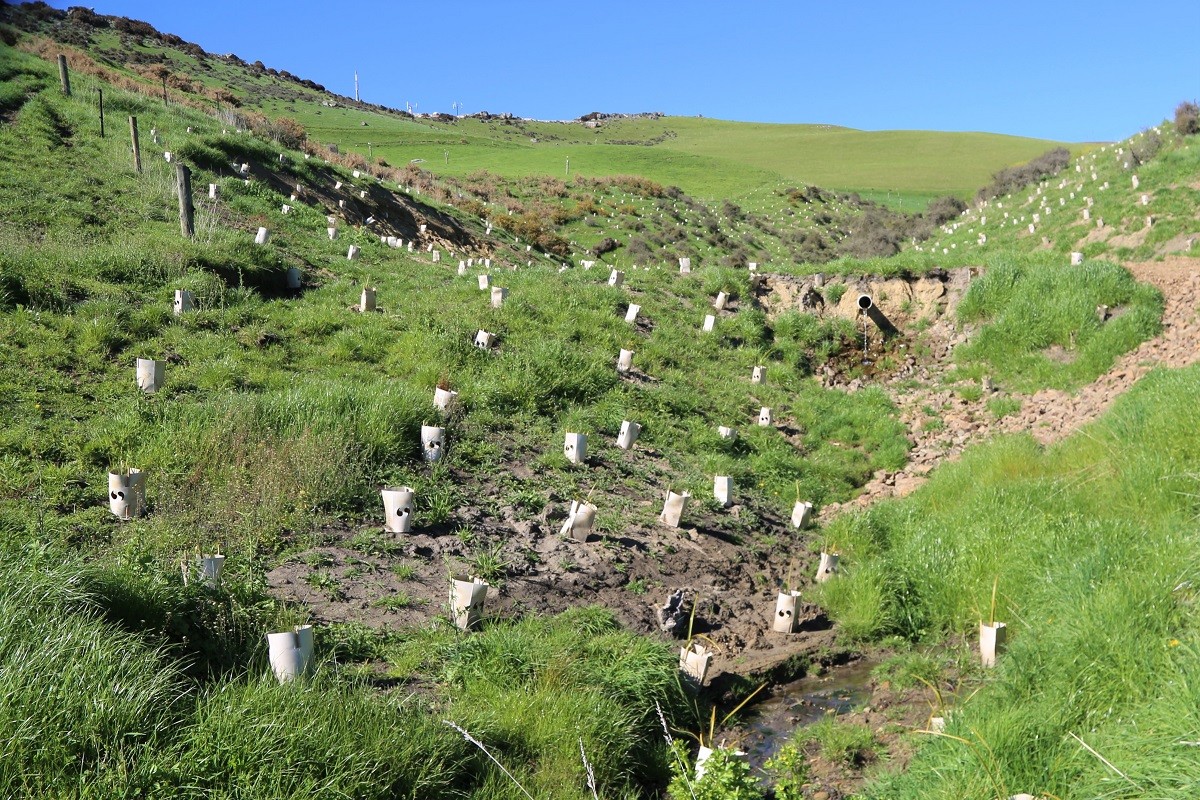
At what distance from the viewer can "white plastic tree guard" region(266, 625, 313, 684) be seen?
4.41 metres

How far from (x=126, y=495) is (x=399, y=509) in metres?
1.92

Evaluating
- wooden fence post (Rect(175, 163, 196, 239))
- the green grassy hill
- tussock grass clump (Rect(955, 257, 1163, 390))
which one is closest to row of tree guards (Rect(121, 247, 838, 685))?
the green grassy hill

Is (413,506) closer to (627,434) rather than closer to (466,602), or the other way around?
(466,602)

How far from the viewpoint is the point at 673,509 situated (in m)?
7.75

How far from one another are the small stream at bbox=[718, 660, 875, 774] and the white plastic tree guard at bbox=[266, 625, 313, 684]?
265 centimetres

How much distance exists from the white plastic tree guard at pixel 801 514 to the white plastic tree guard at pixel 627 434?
1.77m

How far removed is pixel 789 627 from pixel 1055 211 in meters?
18.3

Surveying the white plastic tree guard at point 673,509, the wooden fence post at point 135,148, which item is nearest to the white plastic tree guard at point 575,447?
the white plastic tree guard at point 673,509

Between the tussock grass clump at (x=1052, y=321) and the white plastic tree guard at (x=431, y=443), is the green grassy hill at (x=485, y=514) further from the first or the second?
the white plastic tree guard at (x=431, y=443)

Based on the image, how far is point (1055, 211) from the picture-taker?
21.0 metres

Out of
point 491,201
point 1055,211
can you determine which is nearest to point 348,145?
point 491,201

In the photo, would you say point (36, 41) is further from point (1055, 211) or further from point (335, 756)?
point (335, 756)

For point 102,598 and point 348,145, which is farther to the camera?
point 348,145

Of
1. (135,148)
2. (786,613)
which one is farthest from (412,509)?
(135,148)
